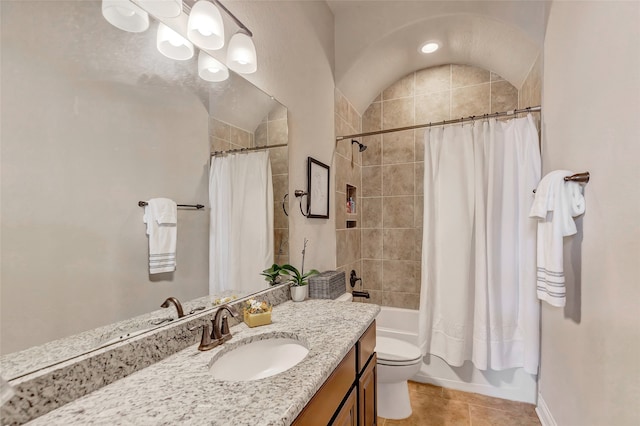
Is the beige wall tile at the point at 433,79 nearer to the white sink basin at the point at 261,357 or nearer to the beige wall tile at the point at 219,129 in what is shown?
the beige wall tile at the point at 219,129

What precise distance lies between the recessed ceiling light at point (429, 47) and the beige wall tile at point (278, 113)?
1562mm

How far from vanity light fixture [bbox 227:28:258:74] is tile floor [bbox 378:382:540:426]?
7.51ft

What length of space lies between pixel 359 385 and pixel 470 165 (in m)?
1.76

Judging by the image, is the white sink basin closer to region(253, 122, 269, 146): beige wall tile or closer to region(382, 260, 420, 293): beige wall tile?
region(253, 122, 269, 146): beige wall tile

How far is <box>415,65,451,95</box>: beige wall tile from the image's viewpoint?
2805 mm

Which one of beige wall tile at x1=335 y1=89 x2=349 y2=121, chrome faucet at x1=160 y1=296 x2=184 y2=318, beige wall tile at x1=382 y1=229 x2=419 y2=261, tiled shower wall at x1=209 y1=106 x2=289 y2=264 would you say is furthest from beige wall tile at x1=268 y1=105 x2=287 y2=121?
beige wall tile at x1=382 y1=229 x2=419 y2=261

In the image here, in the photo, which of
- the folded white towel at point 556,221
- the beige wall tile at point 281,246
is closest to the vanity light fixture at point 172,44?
the beige wall tile at point 281,246

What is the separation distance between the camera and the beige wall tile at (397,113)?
294cm

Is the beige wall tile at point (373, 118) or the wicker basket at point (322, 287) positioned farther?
the beige wall tile at point (373, 118)

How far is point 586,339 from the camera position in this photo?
4.34 feet

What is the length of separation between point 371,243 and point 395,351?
1242mm

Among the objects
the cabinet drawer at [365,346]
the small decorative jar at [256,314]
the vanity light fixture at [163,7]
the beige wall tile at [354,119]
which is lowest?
the cabinet drawer at [365,346]

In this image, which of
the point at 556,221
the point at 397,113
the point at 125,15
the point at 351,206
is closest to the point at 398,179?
the point at 351,206

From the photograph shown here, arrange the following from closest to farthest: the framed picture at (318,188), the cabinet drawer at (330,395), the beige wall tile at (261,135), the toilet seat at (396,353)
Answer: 1. the cabinet drawer at (330,395)
2. the beige wall tile at (261,135)
3. the toilet seat at (396,353)
4. the framed picture at (318,188)
